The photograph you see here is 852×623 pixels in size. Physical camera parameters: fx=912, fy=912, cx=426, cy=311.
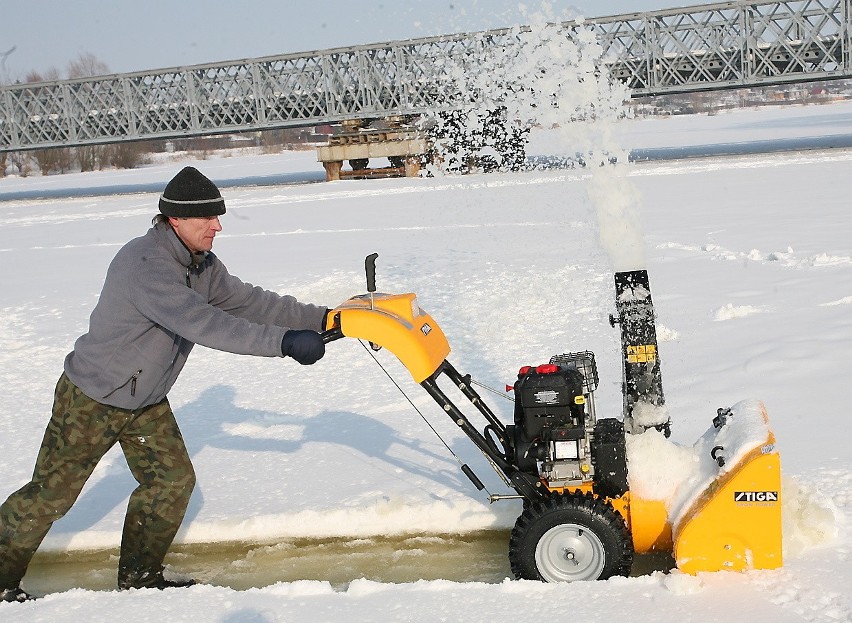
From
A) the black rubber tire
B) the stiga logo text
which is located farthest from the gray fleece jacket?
the stiga logo text

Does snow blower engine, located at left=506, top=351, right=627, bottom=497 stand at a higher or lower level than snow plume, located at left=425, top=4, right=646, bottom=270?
lower

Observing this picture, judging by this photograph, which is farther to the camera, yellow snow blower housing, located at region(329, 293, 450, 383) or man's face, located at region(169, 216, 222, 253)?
man's face, located at region(169, 216, 222, 253)

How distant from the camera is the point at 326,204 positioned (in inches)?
716

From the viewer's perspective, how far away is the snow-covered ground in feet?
9.82

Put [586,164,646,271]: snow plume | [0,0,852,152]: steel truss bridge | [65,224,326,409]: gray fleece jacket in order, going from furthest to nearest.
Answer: [0,0,852,152]: steel truss bridge
[586,164,646,271]: snow plume
[65,224,326,409]: gray fleece jacket

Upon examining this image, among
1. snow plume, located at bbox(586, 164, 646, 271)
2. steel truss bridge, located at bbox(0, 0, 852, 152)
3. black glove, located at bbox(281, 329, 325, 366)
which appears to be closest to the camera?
black glove, located at bbox(281, 329, 325, 366)

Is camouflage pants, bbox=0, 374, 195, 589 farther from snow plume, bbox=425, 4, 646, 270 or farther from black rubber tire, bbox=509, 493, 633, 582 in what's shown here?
snow plume, bbox=425, 4, 646, 270

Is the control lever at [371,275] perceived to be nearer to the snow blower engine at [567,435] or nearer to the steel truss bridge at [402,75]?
the snow blower engine at [567,435]

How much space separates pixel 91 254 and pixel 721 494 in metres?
11.6

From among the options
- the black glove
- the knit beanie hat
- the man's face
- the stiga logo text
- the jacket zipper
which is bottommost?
the stiga logo text

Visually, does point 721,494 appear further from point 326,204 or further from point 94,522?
point 326,204

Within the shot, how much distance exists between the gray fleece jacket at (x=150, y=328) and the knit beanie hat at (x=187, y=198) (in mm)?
114

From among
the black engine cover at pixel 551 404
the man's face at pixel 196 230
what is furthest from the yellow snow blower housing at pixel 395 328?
the man's face at pixel 196 230

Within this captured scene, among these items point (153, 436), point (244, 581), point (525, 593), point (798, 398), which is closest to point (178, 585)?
point (244, 581)
